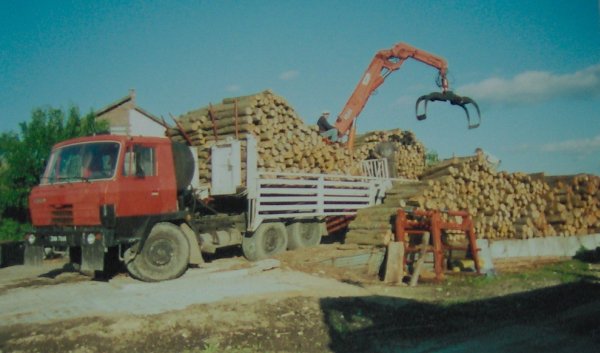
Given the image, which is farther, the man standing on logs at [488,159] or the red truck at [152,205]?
the man standing on logs at [488,159]

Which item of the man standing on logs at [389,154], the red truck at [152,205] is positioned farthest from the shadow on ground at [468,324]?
the man standing on logs at [389,154]

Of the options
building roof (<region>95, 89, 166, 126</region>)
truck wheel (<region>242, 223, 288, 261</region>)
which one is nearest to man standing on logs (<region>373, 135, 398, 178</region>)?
truck wheel (<region>242, 223, 288, 261</region>)

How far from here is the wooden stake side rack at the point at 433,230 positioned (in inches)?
414

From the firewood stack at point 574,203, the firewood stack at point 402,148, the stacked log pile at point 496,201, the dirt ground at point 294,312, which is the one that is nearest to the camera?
the dirt ground at point 294,312

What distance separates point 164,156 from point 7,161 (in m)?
9.85

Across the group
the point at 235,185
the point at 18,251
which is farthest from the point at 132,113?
the point at 235,185

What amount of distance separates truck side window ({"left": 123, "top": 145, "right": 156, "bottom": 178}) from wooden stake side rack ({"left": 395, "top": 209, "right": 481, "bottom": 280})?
18.1 ft

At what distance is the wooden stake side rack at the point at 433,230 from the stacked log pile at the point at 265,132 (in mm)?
3100

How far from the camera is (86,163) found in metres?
8.94

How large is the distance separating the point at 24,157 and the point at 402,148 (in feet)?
44.9

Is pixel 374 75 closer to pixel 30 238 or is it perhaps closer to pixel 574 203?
pixel 574 203

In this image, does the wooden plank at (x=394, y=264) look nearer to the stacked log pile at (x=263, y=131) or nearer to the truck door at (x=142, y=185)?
the stacked log pile at (x=263, y=131)

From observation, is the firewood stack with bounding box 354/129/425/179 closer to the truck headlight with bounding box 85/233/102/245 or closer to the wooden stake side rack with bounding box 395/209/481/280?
the wooden stake side rack with bounding box 395/209/481/280

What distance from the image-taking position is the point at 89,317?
6562mm
